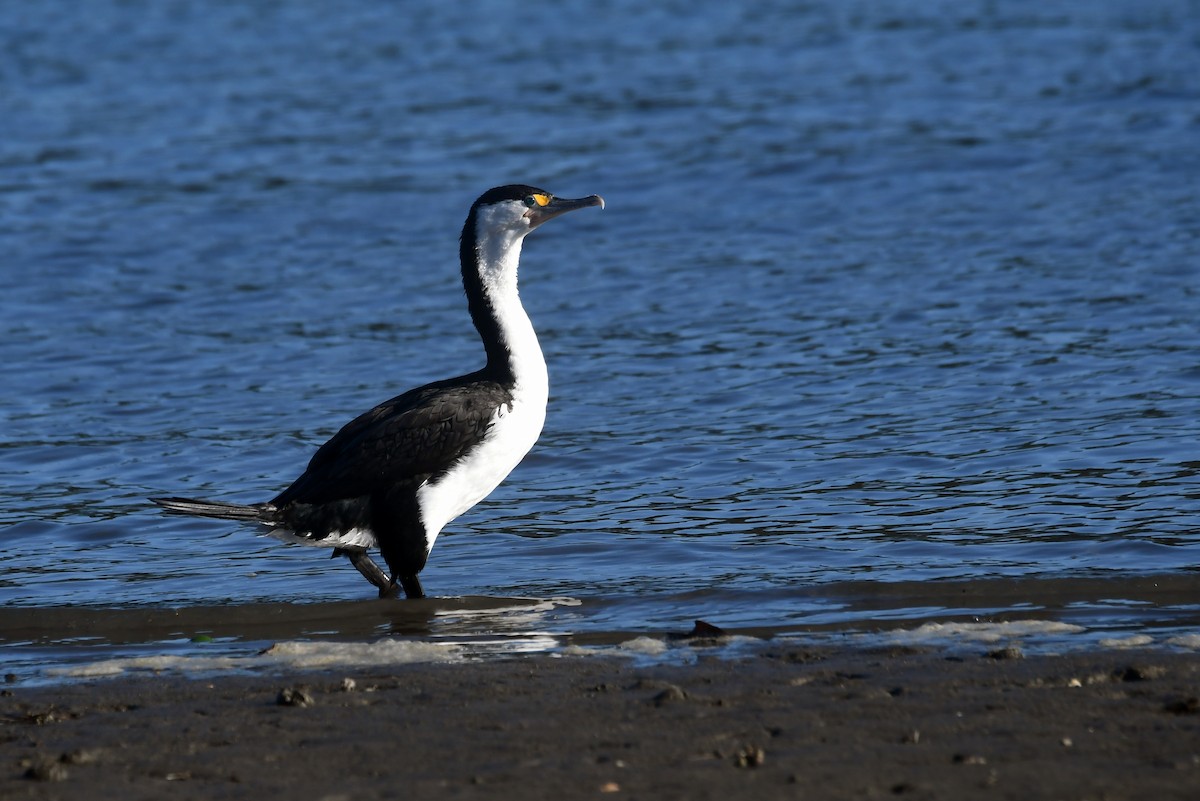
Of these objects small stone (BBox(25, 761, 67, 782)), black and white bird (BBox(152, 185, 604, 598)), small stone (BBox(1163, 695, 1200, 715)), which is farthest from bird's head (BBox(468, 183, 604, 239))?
small stone (BBox(1163, 695, 1200, 715))

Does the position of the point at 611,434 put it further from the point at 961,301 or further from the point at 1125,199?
the point at 1125,199

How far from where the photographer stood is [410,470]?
23.4 ft

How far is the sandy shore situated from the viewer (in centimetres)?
430

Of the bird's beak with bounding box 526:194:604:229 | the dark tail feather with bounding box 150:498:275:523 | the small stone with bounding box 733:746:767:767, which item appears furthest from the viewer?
the bird's beak with bounding box 526:194:604:229

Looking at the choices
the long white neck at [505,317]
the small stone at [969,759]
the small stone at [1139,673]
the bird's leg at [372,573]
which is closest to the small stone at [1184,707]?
the small stone at [1139,673]

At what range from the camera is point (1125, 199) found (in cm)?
1420

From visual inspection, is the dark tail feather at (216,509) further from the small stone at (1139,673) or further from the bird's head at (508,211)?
the small stone at (1139,673)

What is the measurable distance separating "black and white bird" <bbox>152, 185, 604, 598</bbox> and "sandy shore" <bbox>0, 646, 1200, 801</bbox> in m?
1.49

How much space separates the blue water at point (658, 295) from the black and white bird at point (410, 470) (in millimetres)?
333

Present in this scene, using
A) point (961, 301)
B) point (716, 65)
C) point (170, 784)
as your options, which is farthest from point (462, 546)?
point (716, 65)

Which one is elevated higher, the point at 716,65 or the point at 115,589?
the point at 716,65

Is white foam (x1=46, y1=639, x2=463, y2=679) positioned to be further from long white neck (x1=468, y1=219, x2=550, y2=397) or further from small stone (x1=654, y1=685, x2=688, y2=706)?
long white neck (x1=468, y1=219, x2=550, y2=397)

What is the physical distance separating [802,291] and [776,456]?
3.85 m

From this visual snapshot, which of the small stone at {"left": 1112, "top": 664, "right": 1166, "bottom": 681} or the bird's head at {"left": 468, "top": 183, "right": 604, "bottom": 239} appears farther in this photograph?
the bird's head at {"left": 468, "top": 183, "right": 604, "bottom": 239}
